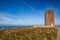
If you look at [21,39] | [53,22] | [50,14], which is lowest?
[21,39]

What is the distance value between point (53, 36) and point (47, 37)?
1.28 ft

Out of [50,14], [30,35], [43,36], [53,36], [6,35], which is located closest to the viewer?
[6,35]

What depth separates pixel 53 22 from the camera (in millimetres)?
7281

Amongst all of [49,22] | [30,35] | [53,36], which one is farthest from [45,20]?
[30,35]

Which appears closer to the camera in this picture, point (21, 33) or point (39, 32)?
point (21, 33)

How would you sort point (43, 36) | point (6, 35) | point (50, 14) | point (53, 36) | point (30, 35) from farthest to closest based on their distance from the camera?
point (50, 14)
point (53, 36)
point (43, 36)
point (30, 35)
point (6, 35)

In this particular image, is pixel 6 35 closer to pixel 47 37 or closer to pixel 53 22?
pixel 47 37

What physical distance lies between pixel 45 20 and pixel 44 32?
3.44 m

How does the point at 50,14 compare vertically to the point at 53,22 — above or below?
above

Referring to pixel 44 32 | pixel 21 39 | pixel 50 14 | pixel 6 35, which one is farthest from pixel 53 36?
pixel 50 14

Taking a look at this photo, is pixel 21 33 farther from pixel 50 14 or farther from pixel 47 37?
pixel 50 14

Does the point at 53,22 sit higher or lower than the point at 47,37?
higher

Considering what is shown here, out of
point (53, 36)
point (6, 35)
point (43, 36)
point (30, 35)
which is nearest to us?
point (6, 35)

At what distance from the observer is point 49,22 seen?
296 inches
